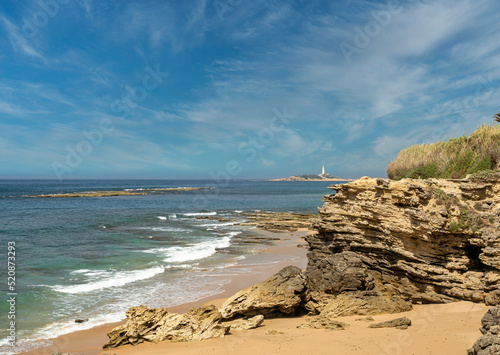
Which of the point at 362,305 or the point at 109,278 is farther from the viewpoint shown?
the point at 109,278

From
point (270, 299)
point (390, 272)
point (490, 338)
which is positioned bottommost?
point (270, 299)

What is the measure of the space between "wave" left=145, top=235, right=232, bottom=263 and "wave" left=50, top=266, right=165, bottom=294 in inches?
94.3

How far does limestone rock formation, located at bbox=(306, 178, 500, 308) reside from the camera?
9734mm

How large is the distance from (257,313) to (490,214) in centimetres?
813

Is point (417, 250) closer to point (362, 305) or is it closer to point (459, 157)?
point (362, 305)

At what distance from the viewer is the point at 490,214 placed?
389 inches

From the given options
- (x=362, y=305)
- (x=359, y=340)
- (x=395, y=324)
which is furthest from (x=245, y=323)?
(x=395, y=324)

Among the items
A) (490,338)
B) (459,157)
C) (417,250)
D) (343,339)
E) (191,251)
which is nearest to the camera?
(490,338)

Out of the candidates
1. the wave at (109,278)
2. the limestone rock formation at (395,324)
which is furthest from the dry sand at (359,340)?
the wave at (109,278)

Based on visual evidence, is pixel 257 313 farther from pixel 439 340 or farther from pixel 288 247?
pixel 288 247

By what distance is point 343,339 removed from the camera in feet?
26.0

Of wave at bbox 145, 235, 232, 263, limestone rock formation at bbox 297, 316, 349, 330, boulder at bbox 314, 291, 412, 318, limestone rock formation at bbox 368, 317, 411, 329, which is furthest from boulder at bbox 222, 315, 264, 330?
wave at bbox 145, 235, 232, 263

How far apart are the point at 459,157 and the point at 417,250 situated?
43.5ft

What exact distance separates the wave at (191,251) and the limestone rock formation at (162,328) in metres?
10.4
